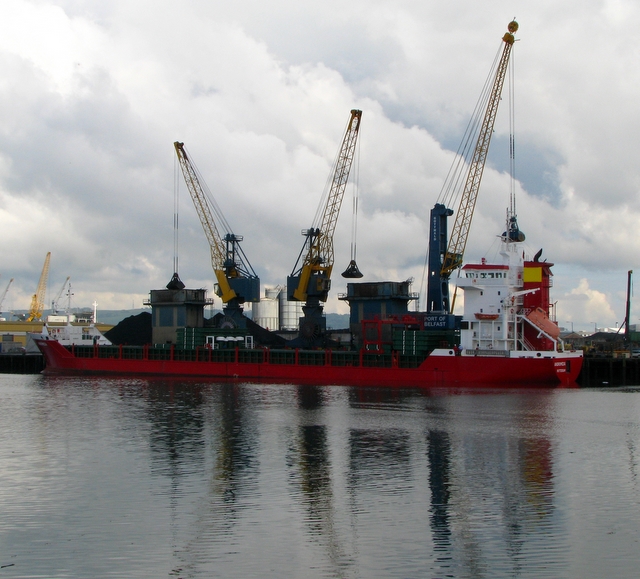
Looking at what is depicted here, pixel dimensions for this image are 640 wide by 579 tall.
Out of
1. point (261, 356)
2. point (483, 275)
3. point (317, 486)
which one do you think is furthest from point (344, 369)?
point (317, 486)

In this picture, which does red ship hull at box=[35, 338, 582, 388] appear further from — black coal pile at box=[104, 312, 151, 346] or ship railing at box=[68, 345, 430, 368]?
black coal pile at box=[104, 312, 151, 346]

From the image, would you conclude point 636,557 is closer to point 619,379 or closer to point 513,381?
point 513,381

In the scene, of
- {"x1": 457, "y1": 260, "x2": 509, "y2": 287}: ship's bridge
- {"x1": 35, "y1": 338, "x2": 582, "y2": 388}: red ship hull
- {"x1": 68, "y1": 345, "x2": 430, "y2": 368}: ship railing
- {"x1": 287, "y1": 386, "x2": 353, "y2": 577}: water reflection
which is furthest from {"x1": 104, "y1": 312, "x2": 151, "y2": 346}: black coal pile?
{"x1": 287, "y1": 386, "x2": 353, "y2": 577}: water reflection

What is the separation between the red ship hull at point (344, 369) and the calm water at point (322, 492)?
13011 mm

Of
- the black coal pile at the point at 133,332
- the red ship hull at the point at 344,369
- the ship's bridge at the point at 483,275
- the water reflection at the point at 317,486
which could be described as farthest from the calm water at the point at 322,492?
the black coal pile at the point at 133,332

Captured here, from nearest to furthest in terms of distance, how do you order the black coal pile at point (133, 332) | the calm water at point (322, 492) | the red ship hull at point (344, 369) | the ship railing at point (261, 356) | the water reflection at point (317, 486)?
the calm water at point (322, 492) → the water reflection at point (317, 486) → the red ship hull at point (344, 369) → the ship railing at point (261, 356) → the black coal pile at point (133, 332)

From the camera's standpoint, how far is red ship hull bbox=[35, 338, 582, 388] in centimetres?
5769

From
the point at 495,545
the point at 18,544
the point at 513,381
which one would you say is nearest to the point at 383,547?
the point at 495,545

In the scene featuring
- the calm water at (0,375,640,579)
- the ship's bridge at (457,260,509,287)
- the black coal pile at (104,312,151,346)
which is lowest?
the calm water at (0,375,640,579)

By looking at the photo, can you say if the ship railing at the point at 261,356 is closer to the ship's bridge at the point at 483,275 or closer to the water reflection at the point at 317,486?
the ship's bridge at the point at 483,275

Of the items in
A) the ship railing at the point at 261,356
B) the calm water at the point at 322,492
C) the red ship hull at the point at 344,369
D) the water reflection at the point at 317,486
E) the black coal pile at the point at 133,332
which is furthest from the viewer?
the black coal pile at the point at 133,332

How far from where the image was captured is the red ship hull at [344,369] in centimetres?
5769

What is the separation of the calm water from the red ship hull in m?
13.0

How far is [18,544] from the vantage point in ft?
61.0
